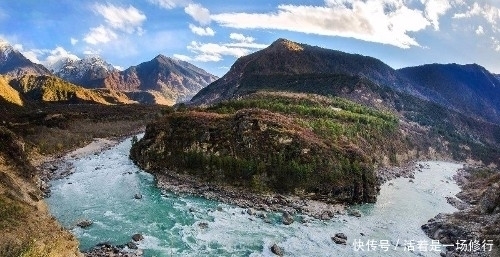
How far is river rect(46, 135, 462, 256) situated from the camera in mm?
46594

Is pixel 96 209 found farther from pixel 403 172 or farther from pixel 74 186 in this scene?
pixel 403 172

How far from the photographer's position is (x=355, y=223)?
191ft

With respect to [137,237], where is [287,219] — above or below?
above

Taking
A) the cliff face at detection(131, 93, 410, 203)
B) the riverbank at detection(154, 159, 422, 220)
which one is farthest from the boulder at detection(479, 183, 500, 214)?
the riverbank at detection(154, 159, 422, 220)

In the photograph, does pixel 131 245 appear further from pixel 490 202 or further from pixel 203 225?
pixel 490 202

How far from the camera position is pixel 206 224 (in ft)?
172

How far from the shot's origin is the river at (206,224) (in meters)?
46.6

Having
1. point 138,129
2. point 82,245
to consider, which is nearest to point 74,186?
point 82,245

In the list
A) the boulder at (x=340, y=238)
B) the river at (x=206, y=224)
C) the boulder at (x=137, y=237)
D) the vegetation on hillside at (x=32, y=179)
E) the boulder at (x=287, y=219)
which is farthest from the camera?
the boulder at (x=287, y=219)

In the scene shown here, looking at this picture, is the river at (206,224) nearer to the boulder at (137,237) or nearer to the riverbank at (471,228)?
the boulder at (137,237)

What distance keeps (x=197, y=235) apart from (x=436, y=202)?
159ft

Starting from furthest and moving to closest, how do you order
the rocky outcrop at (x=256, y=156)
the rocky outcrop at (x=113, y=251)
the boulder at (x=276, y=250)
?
the rocky outcrop at (x=256, y=156) < the boulder at (x=276, y=250) < the rocky outcrop at (x=113, y=251)

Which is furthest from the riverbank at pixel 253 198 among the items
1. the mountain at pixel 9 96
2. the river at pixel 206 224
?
the mountain at pixel 9 96

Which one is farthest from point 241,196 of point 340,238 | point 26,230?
point 26,230
